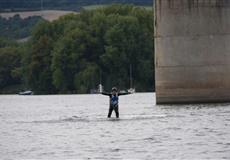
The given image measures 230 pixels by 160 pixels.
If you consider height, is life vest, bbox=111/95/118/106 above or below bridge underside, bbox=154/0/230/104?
below

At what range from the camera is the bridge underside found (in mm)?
62656

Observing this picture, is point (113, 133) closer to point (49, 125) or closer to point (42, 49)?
point (49, 125)

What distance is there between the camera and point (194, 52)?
63125 mm

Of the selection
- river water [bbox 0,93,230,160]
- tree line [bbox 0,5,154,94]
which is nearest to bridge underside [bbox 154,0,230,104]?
river water [bbox 0,93,230,160]

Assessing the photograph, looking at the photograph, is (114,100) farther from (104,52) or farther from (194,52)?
(104,52)

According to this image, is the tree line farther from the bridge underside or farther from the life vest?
the life vest

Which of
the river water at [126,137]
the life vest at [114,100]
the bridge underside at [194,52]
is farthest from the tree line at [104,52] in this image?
the life vest at [114,100]

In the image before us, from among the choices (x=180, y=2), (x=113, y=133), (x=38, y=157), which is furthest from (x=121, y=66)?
(x=38, y=157)

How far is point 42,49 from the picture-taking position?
156 m

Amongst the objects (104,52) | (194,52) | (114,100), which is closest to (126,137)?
(114,100)

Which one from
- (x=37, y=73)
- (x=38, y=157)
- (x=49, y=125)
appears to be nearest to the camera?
(x=38, y=157)

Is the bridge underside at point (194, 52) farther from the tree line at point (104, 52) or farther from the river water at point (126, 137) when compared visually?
the tree line at point (104, 52)

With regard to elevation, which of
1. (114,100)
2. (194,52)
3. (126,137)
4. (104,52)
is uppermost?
(194,52)

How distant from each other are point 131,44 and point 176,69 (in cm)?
7535
